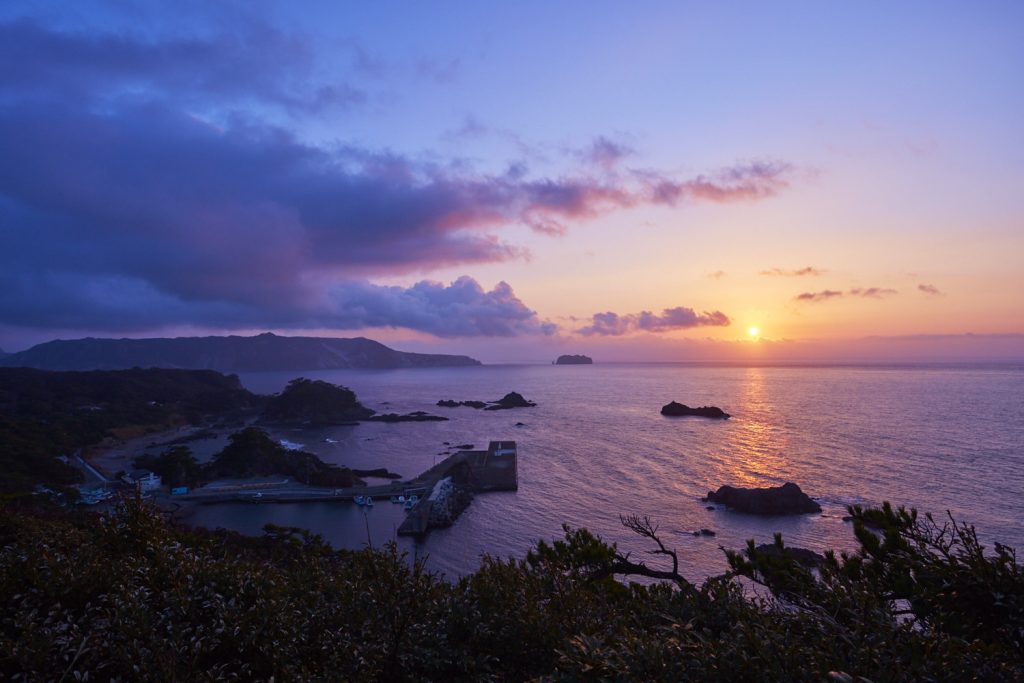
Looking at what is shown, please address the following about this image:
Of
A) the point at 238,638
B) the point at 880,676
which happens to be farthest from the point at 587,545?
the point at 880,676

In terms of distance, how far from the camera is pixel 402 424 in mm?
92750

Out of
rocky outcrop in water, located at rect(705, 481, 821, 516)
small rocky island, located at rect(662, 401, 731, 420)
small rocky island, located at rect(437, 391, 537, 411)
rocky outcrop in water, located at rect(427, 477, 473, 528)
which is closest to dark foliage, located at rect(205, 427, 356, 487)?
rocky outcrop in water, located at rect(427, 477, 473, 528)

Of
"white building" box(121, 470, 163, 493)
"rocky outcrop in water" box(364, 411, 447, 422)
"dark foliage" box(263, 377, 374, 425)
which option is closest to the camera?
"white building" box(121, 470, 163, 493)

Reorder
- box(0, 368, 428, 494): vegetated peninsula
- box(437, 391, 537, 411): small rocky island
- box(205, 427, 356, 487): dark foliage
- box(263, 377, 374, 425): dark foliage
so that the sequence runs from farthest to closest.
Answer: box(437, 391, 537, 411): small rocky island, box(263, 377, 374, 425): dark foliage, box(205, 427, 356, 487): dark foliage, box(0, 368, 428, 494): vegetated peninsula

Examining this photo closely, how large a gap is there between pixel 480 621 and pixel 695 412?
92040mm

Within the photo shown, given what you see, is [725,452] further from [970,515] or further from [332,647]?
[332,647]

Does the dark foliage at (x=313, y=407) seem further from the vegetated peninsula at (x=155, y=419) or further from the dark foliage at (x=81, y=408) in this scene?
the dark foliage at (x=81, y=408)

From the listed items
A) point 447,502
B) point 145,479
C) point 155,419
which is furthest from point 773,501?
point 155,419

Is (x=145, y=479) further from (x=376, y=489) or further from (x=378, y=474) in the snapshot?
(x=376, y=489)

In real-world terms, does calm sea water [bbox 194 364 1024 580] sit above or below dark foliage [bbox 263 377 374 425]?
below

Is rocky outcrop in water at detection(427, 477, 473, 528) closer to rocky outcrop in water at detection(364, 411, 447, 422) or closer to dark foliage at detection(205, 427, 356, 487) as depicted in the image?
dark foliage at detection(205, 427, 356, 487)

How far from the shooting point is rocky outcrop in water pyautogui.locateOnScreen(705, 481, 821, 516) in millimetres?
37188

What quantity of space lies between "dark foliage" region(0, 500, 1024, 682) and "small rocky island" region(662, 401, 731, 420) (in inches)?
3335

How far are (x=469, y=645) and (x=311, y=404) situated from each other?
98954 millimetres
